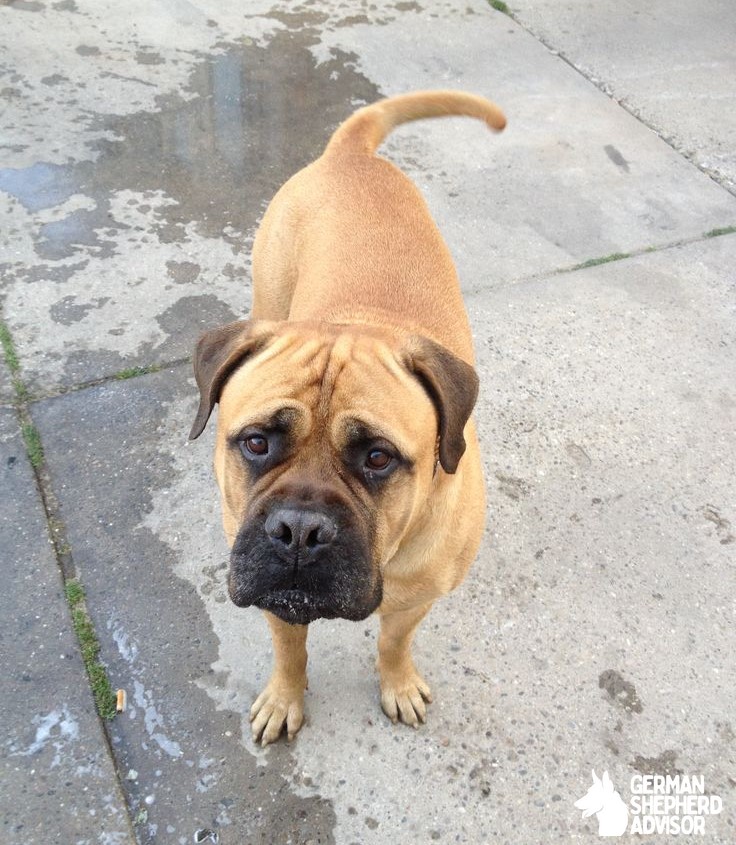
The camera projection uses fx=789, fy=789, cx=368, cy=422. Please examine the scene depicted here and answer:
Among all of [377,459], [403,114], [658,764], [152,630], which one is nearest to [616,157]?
[403,114]

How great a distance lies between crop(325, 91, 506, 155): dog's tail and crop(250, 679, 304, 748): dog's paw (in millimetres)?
2192

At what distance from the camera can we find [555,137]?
5621mm

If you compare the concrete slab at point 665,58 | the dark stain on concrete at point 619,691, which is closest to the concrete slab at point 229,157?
the concrete slab at point 665,58

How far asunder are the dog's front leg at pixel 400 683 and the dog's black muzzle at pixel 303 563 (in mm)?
662

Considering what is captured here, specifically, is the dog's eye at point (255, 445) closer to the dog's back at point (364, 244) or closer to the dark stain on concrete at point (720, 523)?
the dog's back at point (364, 244)

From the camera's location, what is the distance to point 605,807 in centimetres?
247

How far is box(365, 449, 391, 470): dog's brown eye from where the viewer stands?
6.50 ft

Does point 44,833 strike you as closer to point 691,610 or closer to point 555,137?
point 691,610

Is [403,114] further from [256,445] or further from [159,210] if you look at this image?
[256,445]

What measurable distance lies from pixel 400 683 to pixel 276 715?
419 mm

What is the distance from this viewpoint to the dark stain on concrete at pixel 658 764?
2.59m

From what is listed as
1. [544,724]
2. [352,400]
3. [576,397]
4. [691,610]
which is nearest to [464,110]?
[576,397]

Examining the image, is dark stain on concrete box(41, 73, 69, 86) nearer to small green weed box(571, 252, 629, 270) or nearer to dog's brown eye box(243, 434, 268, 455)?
small green weed box(571, 252, 629, 270)

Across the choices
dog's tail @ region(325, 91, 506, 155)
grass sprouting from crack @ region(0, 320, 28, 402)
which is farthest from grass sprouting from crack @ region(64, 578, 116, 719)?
dog's tail @ region(325, 91, 506, 155)
